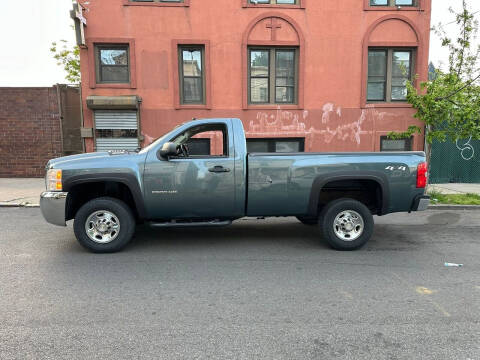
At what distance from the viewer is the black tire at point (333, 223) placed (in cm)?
500

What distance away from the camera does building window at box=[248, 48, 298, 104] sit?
11.7m

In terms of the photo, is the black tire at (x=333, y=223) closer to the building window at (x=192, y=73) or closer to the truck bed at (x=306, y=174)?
the truck bed at (x=306, y=174)

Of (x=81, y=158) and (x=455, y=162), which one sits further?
(x=455, y=162)

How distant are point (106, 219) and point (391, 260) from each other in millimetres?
4138

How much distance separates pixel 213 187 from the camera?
485 cm

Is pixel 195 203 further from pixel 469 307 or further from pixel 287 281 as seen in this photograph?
pixel 469 307

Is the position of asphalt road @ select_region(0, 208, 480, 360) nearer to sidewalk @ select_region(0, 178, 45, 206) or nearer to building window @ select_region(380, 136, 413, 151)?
sidewalk @ select_region(0, 178, 45, 206)

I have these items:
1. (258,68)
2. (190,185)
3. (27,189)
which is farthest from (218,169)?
(27,189)

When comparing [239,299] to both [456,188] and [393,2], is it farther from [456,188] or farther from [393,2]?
[393,2]

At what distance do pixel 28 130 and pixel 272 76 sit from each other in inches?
388

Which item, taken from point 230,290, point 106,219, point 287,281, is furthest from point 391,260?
point 106,219

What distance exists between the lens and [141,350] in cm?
258

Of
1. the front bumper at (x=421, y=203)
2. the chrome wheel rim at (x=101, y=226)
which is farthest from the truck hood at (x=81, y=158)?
the front bumper at (x=421, y=203)

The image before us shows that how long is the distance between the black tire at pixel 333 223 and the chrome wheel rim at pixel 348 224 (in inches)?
1.7
